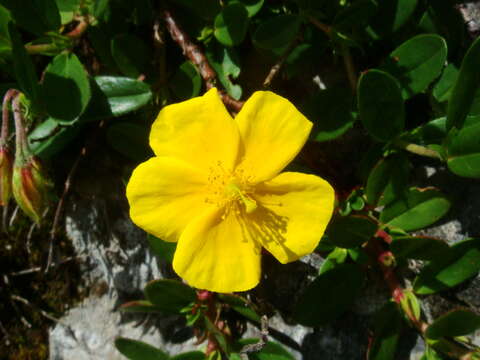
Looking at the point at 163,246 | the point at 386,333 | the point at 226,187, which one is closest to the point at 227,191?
the point at 226,187

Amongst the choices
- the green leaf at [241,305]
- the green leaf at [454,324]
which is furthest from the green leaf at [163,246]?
the green leaf at [454,324]

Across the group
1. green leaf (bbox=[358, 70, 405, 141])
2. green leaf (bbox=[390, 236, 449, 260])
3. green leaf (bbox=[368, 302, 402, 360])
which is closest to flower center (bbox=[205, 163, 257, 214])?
green leaf (bbox=[358, 70, 405, 141])

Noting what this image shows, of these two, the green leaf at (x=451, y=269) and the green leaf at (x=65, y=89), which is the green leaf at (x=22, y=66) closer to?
the green leaf at (x=65, y=89)

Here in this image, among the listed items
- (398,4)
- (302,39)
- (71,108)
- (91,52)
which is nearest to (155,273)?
(71,108)

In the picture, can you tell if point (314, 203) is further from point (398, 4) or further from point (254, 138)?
point (398, 4)

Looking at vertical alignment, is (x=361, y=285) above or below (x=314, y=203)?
below

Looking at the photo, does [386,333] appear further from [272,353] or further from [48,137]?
[48,137]

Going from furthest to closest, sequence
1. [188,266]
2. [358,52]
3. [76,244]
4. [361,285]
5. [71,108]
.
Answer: [76,244] < [358,52] < [361,285] < [71,108] < [188,266]
